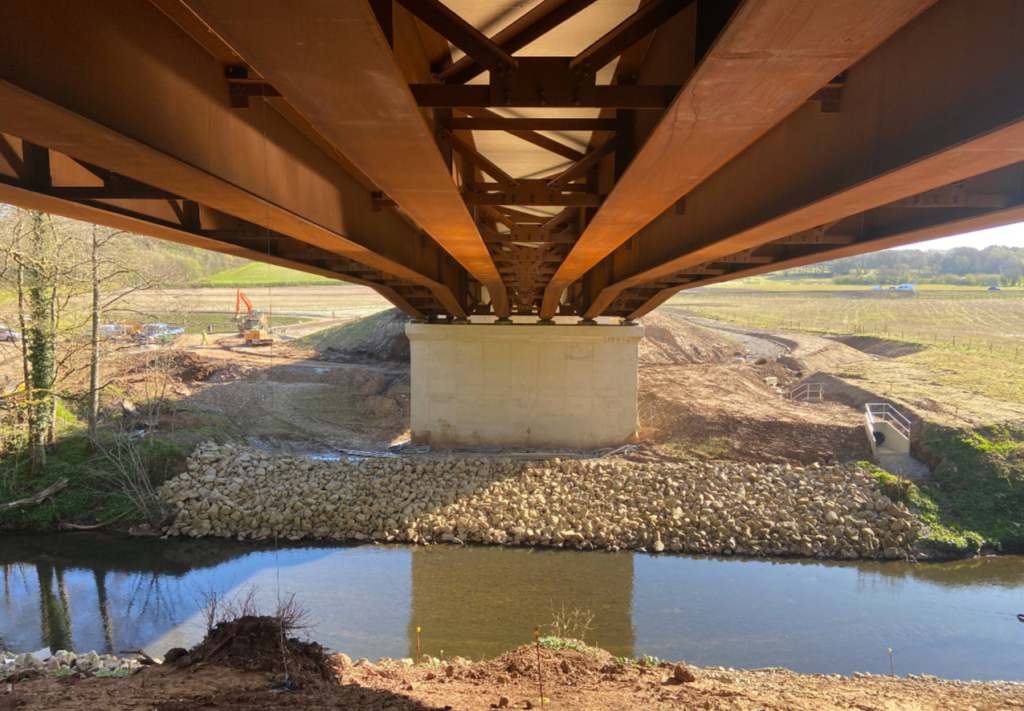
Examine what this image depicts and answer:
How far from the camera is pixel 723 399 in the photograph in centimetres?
2545

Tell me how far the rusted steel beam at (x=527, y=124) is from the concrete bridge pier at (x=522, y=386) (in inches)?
640

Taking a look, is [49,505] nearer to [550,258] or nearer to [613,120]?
[550,258]

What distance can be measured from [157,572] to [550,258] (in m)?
12.4

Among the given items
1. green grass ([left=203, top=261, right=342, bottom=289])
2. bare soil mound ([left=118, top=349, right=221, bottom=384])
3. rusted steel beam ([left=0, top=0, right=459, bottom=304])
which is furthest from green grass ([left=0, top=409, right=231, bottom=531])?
green grass ([left=203, top=261, right=342, bottom=289])

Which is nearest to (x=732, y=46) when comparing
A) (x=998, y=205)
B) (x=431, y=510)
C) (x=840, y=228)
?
(x=998, y=205)

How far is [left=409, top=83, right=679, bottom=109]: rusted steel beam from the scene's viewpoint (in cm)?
313

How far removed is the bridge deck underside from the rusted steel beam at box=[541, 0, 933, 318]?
1cm

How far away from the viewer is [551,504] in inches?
649

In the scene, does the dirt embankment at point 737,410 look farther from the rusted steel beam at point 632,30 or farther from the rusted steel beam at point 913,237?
the rusted steel beam at point 632,30

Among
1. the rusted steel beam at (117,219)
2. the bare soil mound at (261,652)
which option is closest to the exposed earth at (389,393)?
the rusted steel beam at (117,219)

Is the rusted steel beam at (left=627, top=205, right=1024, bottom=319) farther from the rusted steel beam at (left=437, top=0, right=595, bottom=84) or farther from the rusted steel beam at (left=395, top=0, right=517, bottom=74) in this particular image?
the rusted steel beam at (left=395, top=0, right=517, bottom=74)

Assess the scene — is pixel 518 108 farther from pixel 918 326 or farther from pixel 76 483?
pixel 918 326

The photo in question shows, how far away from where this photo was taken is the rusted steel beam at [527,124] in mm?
4328

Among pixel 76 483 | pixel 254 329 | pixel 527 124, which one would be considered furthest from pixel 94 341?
pixel 254 329
